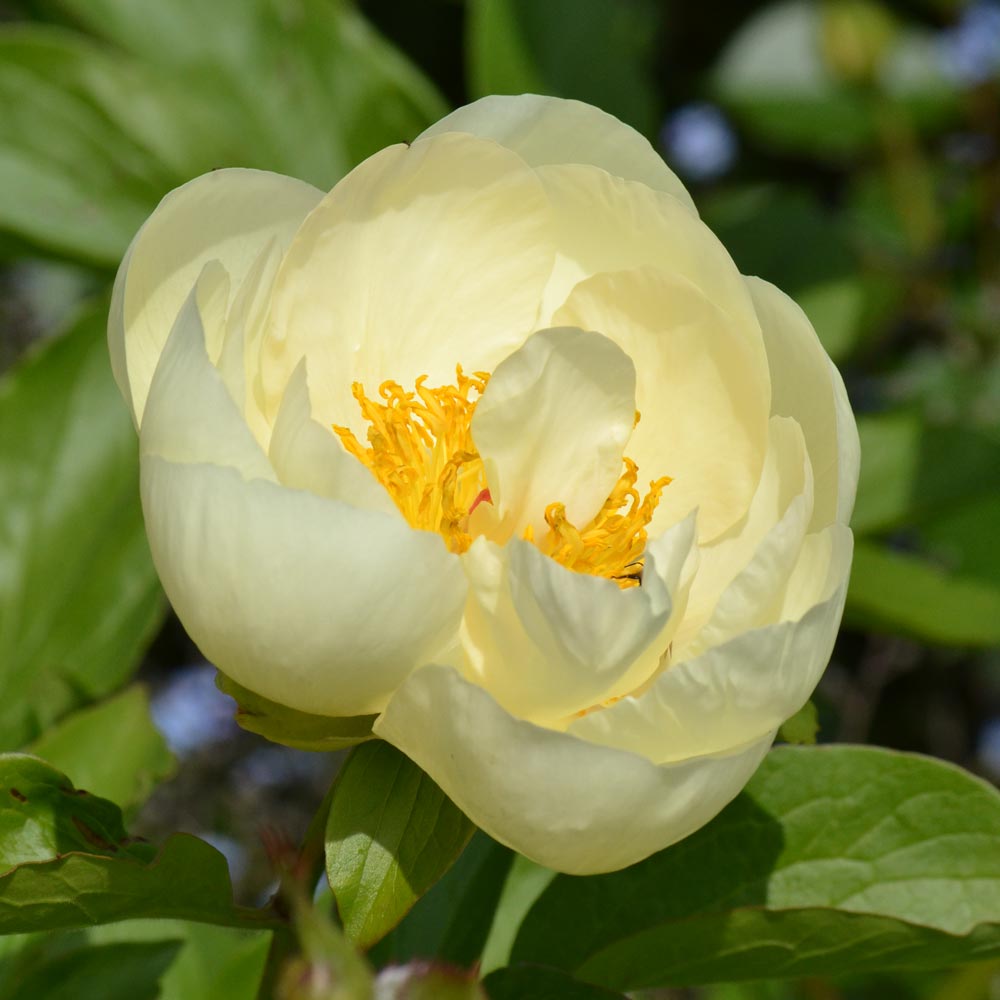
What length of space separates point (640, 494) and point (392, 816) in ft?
1.00

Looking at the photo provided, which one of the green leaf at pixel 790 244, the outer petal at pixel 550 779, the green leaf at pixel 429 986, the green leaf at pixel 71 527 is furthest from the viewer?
the green leaf at pixel 790 244

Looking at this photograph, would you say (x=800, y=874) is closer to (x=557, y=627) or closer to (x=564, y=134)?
(x=557, y=627)

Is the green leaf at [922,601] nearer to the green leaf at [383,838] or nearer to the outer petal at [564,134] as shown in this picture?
the outer petal at [564,134]

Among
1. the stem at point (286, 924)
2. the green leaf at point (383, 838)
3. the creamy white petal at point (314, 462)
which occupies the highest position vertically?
the creamy white petal at point (314, 462)

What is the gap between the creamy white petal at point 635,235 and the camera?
824 mm

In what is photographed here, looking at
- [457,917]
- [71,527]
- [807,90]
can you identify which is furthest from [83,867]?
[807,90]

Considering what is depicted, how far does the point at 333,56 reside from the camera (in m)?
1.67

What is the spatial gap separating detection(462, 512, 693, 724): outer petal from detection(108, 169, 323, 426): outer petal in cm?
21

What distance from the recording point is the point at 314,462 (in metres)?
0.71

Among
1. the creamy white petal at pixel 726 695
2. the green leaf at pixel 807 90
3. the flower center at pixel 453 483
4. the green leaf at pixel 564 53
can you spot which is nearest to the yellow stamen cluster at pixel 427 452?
the flower center at pixel 453 483

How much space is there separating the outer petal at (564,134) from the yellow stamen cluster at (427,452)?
0.15m

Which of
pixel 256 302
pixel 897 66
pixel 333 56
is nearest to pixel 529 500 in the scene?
pixel 256 302

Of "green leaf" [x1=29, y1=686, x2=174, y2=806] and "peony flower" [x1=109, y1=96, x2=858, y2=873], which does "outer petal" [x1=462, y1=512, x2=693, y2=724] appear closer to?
"peony flower" [x1=109, y1=96, x2=858, y2=873]

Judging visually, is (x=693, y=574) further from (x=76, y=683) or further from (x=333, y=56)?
(x=333, y=56)
